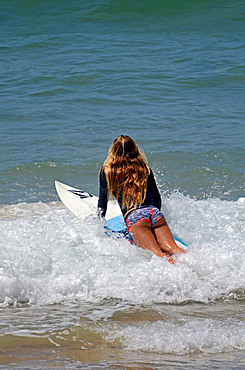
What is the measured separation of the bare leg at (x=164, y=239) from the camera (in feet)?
14.9

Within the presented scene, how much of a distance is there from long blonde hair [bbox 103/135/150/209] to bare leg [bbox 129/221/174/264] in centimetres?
22

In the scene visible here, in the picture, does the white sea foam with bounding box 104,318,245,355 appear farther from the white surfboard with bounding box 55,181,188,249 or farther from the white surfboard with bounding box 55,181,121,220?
the white surfboard with bounding box 55,181,121,220

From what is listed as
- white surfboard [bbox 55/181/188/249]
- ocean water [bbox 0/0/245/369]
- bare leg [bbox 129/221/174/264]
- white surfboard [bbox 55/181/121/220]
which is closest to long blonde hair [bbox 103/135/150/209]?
bare leg [bbox 129/221/174/264]

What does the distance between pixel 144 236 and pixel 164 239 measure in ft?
0.69

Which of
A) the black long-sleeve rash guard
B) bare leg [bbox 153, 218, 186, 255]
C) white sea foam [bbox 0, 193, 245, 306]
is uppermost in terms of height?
the black long-sleeve rash guard

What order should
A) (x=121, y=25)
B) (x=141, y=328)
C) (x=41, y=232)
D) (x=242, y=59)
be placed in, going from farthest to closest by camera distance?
(x=121, y=25) → (x=242, y=59) → (x=41, y=232) → (x=141, y=328)

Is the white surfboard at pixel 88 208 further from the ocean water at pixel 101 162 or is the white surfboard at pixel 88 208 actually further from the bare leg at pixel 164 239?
the bare leg at pixel 164 239

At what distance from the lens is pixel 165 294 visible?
404cm

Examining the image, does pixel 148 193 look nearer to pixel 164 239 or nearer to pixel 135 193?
pixel 135 193

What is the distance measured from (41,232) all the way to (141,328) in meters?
2.25

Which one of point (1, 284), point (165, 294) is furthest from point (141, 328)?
point (1, 284)

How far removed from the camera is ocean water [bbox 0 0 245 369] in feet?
10.7

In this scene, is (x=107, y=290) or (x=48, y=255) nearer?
(x=107, y=290)

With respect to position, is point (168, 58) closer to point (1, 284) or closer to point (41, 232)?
point (41, 232)
